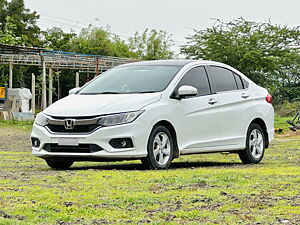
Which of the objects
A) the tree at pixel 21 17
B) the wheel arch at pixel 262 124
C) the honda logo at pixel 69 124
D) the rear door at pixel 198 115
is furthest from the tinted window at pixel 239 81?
the tree at pixel 21 17

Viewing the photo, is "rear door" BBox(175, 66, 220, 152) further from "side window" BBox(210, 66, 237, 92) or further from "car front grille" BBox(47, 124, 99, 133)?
"car front grille" BBox(47, 124, 99, 133)

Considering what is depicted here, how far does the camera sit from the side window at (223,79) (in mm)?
13805

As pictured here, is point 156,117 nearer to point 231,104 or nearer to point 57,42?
point 231,104

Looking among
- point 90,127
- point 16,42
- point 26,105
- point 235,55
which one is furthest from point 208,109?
point 16,42

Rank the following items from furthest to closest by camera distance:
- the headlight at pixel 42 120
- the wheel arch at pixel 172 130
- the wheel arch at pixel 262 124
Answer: the wheel arch at pixel 262 124 < the wheel arch at pixel 172 130 < the headlight at pixel 42 120

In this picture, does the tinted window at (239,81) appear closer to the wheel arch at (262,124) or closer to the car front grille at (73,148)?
the wheel arch at (262,124)

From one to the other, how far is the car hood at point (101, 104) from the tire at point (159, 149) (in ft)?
1.56

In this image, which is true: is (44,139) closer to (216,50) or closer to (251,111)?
(251,111)

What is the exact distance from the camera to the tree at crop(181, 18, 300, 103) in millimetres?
42219

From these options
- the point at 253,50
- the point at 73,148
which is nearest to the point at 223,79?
the point at 73,148

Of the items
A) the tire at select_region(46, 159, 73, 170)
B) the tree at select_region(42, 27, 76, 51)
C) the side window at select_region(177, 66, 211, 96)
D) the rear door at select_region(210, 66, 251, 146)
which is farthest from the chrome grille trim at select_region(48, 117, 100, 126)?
the tree at select_region(42, 27, 76, 51)

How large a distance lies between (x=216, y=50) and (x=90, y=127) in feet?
104

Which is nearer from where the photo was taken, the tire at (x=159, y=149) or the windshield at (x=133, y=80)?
the tire at (x=159, y=149)

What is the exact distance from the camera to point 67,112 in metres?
11.9
